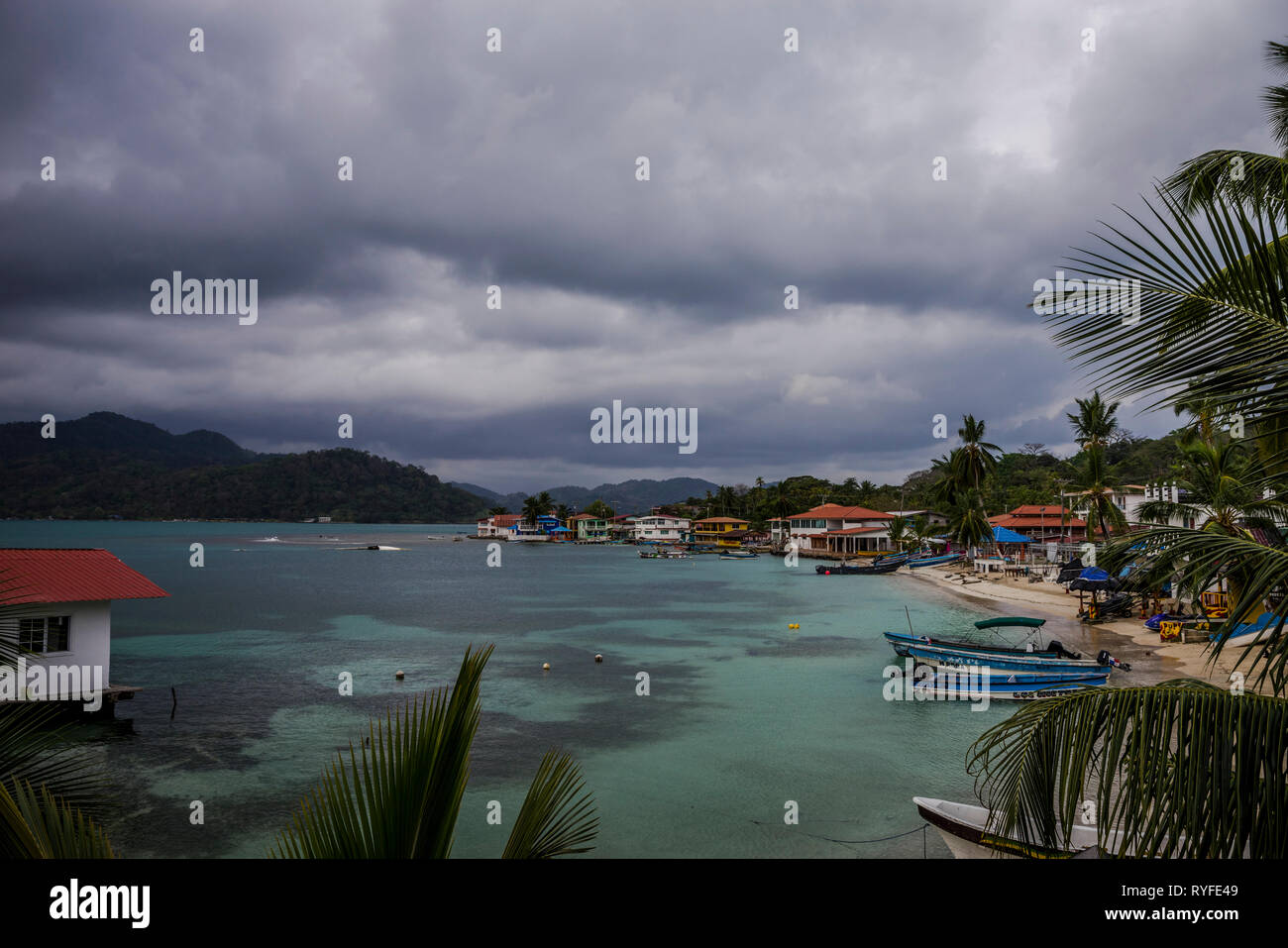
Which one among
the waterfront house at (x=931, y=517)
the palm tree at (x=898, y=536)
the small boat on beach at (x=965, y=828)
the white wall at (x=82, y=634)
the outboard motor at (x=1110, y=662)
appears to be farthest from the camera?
the waterfront house at (x=931, y=517)

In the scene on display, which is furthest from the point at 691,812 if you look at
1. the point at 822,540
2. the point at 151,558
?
the point at 151,558

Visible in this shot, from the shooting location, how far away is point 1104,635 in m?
27.7

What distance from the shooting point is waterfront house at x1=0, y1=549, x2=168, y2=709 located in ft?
49.3

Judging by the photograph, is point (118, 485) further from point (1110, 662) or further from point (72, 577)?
point (1110, 662)

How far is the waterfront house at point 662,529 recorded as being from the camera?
132m

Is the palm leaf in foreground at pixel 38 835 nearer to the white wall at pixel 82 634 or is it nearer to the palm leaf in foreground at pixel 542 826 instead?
the palm leaf in foreground at pixel 542 826

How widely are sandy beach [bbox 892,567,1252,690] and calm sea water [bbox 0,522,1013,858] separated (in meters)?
4.06

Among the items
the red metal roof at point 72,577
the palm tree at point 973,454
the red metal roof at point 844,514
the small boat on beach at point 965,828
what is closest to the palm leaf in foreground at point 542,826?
the small boat on beach at point 965,828

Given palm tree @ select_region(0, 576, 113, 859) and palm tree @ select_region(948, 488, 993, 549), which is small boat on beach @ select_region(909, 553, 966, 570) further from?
palm tree @ select_region(0, 576, 113, 859)

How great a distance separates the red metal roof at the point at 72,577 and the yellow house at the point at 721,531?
9859 centimetres
